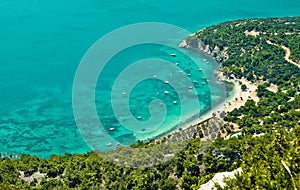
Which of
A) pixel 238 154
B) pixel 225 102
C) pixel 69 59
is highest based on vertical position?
pixel 69 59

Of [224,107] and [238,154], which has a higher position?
[224,107]

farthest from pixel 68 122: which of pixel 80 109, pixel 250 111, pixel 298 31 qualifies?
pixel 298 31

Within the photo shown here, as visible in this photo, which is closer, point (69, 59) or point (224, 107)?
point (224, 107)

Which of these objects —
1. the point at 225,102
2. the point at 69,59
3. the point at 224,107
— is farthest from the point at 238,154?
the point at 69,59

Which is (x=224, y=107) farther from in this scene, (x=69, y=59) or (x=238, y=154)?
(x=69, y=59)

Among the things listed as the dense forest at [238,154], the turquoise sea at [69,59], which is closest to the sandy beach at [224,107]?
the dense forest at [238,154]

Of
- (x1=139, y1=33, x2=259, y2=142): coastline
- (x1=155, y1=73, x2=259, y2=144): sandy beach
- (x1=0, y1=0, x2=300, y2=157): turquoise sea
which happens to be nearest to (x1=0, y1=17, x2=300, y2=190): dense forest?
(x1=139, y1=33, x2=259, y2=142): coastline
